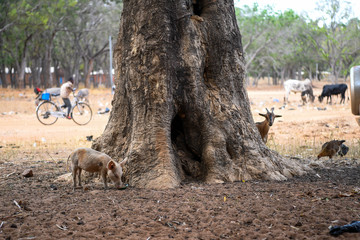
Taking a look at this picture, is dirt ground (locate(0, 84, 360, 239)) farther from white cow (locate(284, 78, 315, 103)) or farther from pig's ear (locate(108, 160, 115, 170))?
white cow (locate(284, 78, 315, 103))

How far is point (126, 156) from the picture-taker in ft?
18.5

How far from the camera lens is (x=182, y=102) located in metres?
5.66

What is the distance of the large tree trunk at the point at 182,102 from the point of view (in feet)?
17.7

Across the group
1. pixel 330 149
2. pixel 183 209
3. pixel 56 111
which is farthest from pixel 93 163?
pixel 56 111

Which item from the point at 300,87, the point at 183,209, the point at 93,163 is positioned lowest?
the point at 183,209

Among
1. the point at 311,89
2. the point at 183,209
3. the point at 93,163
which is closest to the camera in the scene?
the point at 183,209

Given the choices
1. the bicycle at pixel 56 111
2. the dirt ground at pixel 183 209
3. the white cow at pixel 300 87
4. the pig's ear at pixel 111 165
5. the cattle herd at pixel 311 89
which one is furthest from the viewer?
the white cow at pixel 300 87

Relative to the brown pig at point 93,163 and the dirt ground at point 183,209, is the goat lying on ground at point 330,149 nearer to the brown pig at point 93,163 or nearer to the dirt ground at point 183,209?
the dirt ground at point 183,209

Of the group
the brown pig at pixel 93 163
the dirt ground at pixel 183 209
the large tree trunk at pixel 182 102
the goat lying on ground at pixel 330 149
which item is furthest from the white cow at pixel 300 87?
the brown pig at pixel 93 163

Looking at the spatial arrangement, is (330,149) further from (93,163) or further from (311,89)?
(311,89)

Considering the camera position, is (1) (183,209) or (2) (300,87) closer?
(1) (183,209)

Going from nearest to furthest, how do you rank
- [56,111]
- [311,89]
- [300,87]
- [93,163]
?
1. [93,163]
2. [56,111]
3. [311,89]
4. [300,87]

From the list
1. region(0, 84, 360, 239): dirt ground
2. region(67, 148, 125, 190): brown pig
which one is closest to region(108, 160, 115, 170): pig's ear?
region(67, 148, 125, 190): brown pig

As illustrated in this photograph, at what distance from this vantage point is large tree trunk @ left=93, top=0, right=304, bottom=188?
17.7 feet
